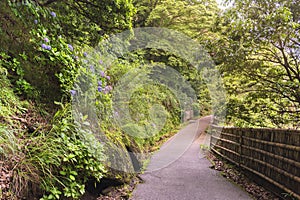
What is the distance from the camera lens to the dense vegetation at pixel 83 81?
8.32 feet

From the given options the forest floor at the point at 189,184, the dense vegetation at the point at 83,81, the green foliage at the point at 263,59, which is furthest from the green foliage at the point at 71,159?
→ the green foliage at the point at 263,59

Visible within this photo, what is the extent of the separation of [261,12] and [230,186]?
3568 mm

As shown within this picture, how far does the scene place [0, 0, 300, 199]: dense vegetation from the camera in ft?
8.32

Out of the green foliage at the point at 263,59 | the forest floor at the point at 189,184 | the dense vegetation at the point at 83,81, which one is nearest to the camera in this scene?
the dense vegetation at the point at 83,81

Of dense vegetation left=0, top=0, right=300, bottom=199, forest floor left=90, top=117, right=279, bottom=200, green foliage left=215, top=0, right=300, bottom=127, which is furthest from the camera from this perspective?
green foliage left=215, top=0, right=300, bottom=127

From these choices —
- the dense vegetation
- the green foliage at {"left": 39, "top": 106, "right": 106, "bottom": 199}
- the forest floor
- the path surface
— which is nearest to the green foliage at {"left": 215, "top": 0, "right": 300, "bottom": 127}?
the dense vegetation

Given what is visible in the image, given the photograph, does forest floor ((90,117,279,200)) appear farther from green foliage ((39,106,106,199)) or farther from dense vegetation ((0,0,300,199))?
green foliage ((39,106,106,199))

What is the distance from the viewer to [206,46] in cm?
545

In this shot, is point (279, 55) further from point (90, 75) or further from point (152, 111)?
A: point (152, 111)

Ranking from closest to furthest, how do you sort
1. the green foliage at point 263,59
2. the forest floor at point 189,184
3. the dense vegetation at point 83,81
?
the dense vegetation at point 83,81
the forest floor at point 189,184
the green foliage at point 263,59

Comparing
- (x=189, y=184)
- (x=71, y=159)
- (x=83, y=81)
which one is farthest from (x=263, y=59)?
(x=71, y=159)

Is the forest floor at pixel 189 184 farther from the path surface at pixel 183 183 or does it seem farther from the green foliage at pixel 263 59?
the green foliage at pixel 263 59

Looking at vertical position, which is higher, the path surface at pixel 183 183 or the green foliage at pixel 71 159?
the green foliage at pixel 71 159

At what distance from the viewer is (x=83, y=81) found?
360 cm
